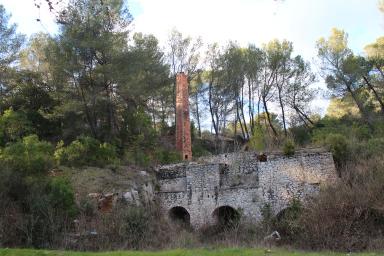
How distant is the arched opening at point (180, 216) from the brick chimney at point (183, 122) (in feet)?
18.2

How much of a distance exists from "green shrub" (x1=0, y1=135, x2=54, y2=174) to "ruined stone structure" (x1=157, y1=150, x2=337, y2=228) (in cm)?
686

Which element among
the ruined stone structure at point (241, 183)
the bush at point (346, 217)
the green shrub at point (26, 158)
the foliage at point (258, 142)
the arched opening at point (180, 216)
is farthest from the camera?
the foliage at point (258, 142)

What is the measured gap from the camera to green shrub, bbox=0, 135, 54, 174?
56.0ft

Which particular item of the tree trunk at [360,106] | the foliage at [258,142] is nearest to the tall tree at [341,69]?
the tree trunk at [360,106]

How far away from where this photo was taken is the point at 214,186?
22000 mm

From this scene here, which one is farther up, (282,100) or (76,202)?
(282,100)

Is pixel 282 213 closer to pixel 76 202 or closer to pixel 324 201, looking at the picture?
pixel 324 201

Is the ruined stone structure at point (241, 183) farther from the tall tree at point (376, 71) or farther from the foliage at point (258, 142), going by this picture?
the tall tree at point (376, 71)

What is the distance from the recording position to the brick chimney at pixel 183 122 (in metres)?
28.6

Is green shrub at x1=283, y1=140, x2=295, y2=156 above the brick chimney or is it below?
below

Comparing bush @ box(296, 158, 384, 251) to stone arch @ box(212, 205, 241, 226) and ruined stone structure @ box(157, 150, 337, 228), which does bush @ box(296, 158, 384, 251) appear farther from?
stone arch @ box(212, 205, 241, 226)

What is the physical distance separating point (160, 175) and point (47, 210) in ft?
29.9

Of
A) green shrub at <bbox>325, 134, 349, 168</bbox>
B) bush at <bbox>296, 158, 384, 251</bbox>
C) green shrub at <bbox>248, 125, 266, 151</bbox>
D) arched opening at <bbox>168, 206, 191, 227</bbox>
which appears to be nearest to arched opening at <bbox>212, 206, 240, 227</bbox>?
arched opening at <bbox>168, 206, 191, 227</bbox>

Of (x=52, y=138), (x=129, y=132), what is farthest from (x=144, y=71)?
(x=52, y=138)
